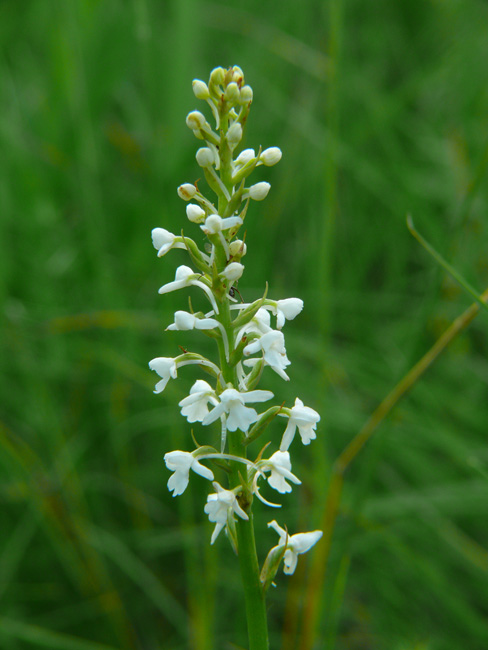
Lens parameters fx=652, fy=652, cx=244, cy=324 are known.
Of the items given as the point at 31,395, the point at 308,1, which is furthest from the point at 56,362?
the point at 308,1

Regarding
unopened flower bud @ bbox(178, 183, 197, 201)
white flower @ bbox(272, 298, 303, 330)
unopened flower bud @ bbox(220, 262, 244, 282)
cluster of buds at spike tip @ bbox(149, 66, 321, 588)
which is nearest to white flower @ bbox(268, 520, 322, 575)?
cluster of buds at spike tip @ bbox(149, 66, 321, 588)

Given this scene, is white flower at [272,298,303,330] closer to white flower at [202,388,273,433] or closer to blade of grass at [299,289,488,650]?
white flower at [202,388,273,433]

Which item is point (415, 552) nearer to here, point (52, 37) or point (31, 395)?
point (31, 395)

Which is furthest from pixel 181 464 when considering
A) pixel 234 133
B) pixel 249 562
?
pixel 234 133

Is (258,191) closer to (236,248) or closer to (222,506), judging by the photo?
(236,248)

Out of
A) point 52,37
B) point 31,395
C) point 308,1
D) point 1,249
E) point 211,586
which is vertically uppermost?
point 308,1

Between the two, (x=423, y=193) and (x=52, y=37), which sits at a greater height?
(x=52, y=37)
